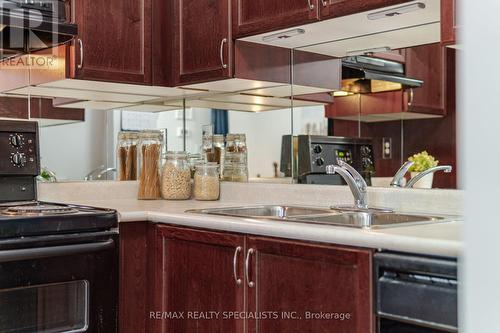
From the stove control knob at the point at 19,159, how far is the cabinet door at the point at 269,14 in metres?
1.06

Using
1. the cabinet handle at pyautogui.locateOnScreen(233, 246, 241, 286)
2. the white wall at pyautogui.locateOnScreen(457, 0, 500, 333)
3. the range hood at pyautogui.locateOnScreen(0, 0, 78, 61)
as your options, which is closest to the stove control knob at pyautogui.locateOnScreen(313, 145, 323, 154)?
the cabinet handle at pyautogui.locateOnScreen(233, 246, 241, 286)

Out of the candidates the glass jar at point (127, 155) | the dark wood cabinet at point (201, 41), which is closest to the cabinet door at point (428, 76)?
the dark wood cabinet at point (201, 41)

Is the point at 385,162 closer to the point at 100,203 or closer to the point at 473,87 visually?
the point at 100,203

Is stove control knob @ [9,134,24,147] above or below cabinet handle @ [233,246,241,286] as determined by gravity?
above

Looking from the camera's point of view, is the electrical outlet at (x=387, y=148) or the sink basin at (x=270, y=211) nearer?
the sink basin at (x=270, y=211)

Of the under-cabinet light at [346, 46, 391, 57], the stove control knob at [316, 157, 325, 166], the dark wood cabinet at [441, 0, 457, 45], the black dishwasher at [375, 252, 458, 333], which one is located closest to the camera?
the black dishwasher at [375, 252, 458, 333]

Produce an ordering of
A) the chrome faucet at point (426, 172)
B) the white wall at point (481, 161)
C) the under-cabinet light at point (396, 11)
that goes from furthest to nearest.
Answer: the chrome faucet at point (426, 172), the under-cabinet light at point (396, 11), the white wall at point (481, 161)

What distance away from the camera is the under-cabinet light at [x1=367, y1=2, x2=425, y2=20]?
6.53 ft

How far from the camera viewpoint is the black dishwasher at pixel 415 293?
1.35 metres

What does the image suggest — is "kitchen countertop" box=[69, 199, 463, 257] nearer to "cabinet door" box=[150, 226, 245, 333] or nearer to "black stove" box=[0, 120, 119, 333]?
"cabinet door" box=[150, 226, 245, 333]

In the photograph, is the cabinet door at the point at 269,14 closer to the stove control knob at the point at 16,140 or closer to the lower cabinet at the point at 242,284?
the lower cabinet at the point at 242,284

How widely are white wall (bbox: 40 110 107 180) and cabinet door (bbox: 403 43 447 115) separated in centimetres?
146

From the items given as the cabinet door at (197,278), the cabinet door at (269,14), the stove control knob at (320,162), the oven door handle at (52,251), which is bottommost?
the cabinet door at (197,278)

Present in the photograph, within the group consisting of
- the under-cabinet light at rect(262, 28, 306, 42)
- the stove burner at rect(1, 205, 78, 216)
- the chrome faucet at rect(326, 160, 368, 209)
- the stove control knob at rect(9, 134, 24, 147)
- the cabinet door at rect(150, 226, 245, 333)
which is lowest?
the cabinet door at rect(150, 226, 245, 333)
